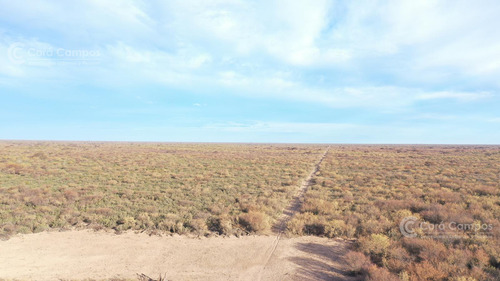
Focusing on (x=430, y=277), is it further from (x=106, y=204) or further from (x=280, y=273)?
(x=106, y=204)

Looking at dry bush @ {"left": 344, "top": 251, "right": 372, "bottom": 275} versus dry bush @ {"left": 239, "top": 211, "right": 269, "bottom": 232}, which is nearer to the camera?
dry bush @ {"left": 344, "top": 251, "right": 372, "bottom": 275}

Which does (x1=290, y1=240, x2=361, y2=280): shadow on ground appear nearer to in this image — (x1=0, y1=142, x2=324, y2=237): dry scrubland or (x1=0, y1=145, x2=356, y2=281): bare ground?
(x1=0, y1=145, x2=356, y2=281): bare ground

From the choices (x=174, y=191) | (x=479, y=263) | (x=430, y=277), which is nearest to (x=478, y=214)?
(x=479, y=263)

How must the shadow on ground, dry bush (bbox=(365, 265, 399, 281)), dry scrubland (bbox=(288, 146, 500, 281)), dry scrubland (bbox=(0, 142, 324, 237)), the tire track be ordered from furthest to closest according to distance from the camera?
dry scrubland (bbox=(0, 142, 324, 237)) → the tire track → the shadow on ground → dry scrubland (bbox=(288, 146, 500, 281)) → dry bush (bbox=(365, 265, 399, 281))

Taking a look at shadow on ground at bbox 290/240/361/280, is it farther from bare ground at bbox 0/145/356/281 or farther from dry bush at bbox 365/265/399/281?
dry bush at bbox 365/265/399/281

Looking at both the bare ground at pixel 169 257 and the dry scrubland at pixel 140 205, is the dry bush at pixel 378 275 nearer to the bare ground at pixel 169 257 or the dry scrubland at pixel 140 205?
the bare ground at pixel 169 257

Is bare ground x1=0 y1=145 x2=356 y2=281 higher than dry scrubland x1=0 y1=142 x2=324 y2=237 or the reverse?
the reverse

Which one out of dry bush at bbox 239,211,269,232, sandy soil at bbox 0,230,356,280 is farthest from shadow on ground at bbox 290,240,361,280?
dry bush at bbox 239,211,269,232

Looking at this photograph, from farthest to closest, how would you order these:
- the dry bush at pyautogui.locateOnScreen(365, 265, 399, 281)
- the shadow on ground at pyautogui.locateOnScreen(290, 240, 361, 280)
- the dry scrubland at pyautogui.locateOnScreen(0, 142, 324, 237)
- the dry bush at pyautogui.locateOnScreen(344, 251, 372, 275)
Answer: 1. the dry scrubland at pyautogui.locateOnScreen(0, 142, 324, 237)
2. the shadow on ground at pyautogui.locateOnScreen(290, 240, 361, 280)
3. the dry bush at pyautogui.locateOnScreen(344, 251, 372, 275)
4. the dry bush at pyautogui.locateOnScreen(365, 265, 399, 281)

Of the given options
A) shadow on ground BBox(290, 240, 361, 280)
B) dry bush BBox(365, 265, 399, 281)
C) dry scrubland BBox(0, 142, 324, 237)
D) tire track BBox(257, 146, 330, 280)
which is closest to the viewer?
dry bush BBox(365, 265, 399, 281)

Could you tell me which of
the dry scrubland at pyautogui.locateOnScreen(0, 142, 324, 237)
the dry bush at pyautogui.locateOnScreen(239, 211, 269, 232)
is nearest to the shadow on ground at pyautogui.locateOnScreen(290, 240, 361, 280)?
the dry bush at pyautogui.locateOnScreen(239, 211, 269, 232)
